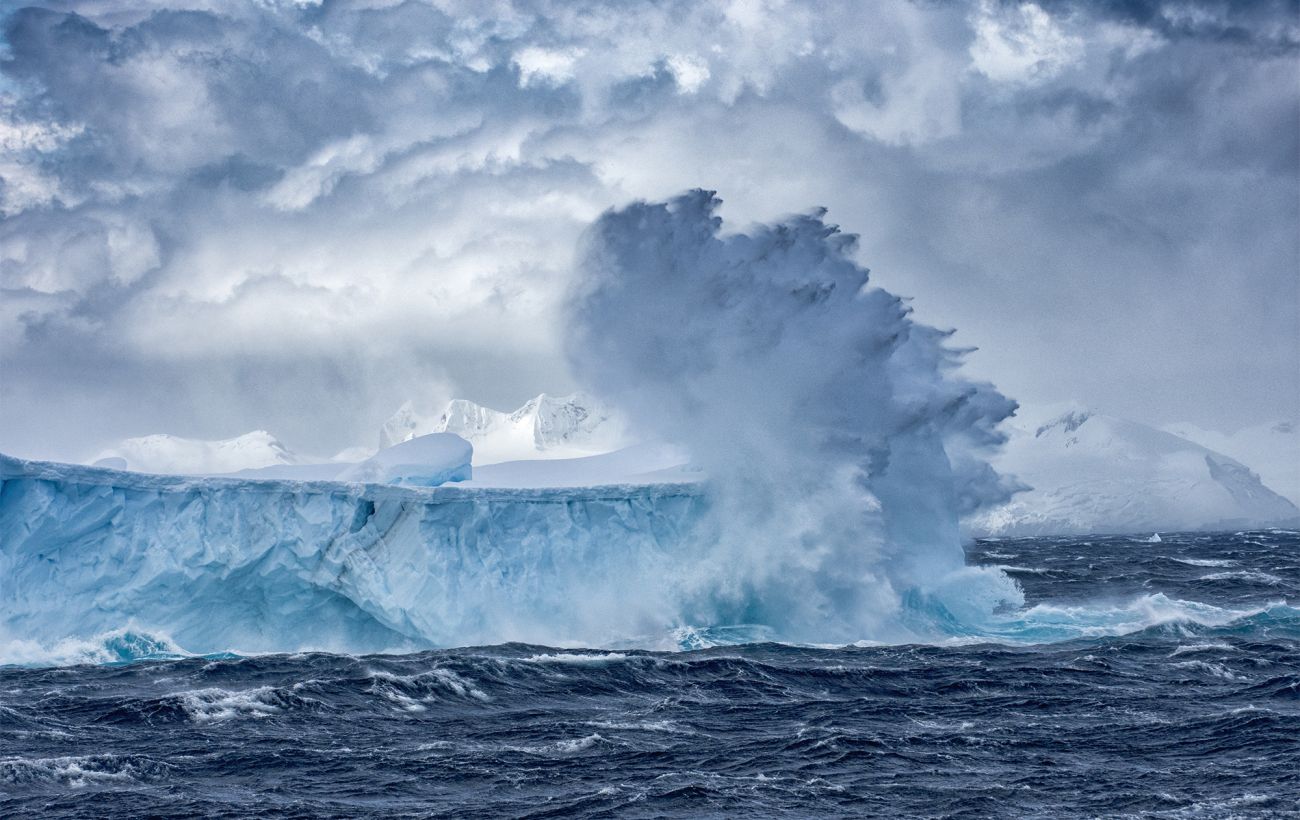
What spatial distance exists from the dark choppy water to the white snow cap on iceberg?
445 cm

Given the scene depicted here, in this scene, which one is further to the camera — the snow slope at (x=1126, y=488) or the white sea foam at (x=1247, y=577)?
the snow slope at (x=1126, y=488)

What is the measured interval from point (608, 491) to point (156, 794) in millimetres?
12254

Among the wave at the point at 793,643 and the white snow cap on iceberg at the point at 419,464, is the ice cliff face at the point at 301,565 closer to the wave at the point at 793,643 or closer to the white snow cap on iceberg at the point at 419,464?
the wave at the point at 793,643

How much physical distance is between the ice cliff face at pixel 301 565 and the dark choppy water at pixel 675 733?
1514 millimetres

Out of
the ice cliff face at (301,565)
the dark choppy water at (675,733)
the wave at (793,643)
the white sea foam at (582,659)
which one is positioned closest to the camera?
the dark choppy water at (675,733)

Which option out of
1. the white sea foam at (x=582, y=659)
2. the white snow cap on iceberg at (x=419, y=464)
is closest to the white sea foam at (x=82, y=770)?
the white sea foam at (x=582, y=659)

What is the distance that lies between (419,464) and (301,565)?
346cm

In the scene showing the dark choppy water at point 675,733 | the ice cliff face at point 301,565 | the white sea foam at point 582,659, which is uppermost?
the ice cliff face at point 301,565

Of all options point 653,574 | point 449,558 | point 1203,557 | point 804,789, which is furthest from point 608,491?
point 1203,557

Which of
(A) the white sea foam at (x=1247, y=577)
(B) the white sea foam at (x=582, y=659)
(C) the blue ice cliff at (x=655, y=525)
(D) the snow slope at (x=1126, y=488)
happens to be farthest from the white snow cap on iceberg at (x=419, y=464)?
(D) the snow slope at (x=1126, y=488)

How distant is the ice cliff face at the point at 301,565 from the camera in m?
21.2

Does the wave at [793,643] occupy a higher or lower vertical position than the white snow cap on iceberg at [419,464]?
lower

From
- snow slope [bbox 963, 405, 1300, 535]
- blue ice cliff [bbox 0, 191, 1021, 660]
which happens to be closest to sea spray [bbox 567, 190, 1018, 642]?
blue ice cliff [bbox 0, 191, 1021, 660]

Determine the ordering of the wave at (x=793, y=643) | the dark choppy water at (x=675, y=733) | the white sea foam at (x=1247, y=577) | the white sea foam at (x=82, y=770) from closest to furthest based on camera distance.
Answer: the dark choppy water at (x=675, y=733), the white sea foam at (x=82, y=770), the wave at (x=793, y=643), the white sea foam at (x=1247, y=577)
